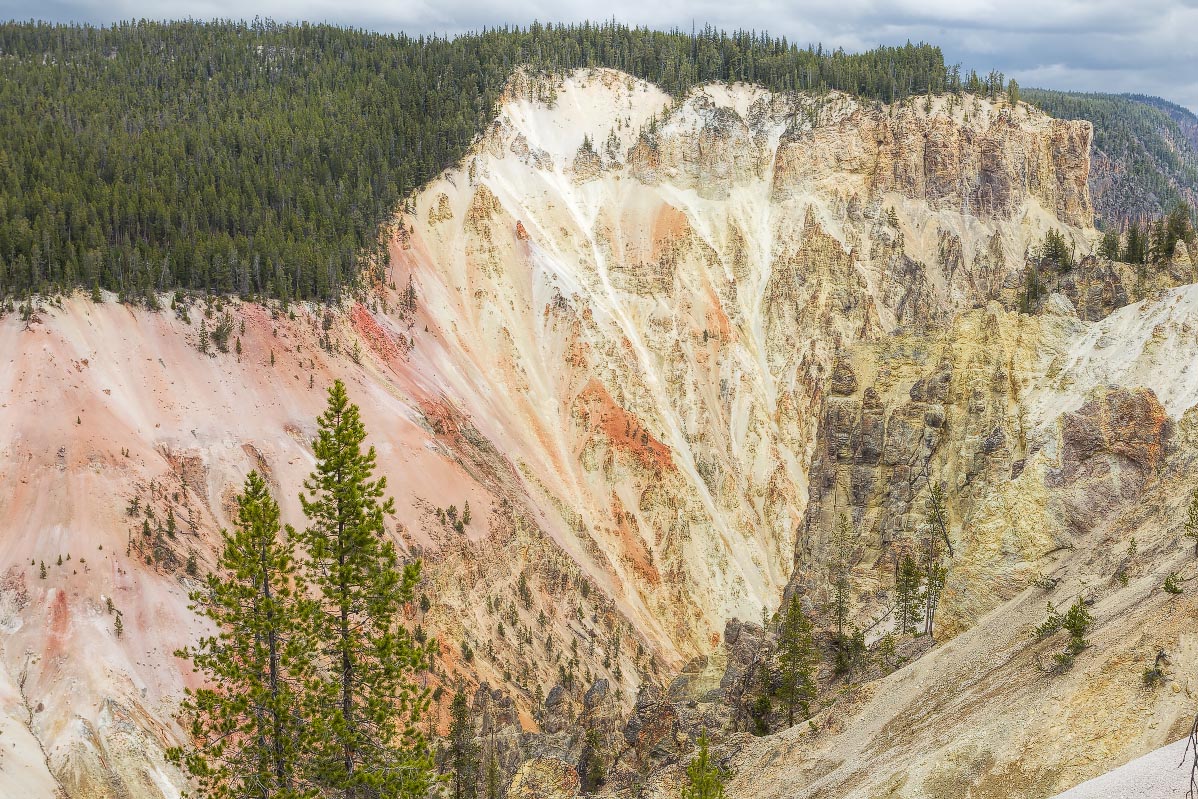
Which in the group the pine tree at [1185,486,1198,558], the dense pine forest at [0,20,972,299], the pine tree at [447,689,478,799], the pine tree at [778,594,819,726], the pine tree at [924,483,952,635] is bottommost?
the pine tree at [447,689,478,799]

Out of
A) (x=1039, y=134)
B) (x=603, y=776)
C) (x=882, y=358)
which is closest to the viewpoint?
(x=603, y=776)

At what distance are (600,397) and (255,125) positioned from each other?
44.1 metres

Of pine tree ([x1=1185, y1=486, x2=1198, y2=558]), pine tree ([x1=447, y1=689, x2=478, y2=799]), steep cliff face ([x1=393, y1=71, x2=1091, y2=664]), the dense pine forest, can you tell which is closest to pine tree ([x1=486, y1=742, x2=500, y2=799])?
pine tree ([x1=447, y1=689, x2=478, y2=799])

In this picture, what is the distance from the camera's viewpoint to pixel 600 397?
90375 millimetres

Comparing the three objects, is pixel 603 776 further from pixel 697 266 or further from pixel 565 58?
pixel 565 58

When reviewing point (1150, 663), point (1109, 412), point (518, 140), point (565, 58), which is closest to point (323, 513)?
point (1150, 663)

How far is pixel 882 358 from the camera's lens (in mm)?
59375

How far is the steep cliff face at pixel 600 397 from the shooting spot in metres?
47.4

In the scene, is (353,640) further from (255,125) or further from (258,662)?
(255,125)

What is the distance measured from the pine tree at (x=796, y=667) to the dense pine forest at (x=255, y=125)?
4959cm

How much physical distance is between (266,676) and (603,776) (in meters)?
22.2

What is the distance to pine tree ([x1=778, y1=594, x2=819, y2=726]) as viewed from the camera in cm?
3962

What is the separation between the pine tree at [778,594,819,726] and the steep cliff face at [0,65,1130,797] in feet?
20.1

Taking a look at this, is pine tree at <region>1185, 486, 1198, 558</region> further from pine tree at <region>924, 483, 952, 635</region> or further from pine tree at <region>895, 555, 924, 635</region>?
pine tree at <region>895, 555, 924, 635</region>
